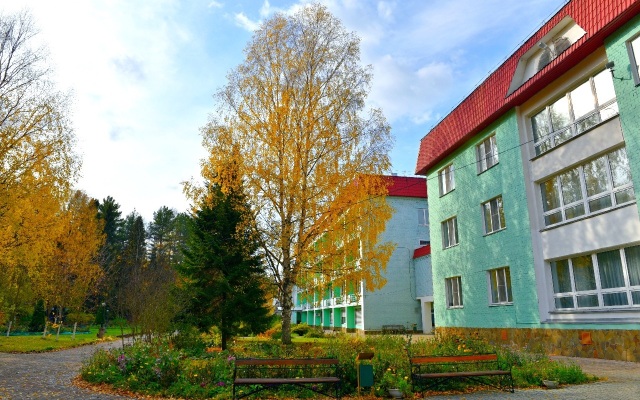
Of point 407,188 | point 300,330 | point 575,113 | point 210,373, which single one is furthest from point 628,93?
point 300,330

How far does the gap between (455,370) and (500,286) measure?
9.77 m

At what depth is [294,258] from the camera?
15.5 m

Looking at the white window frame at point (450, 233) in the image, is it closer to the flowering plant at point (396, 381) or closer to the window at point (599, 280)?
the window at point (599, 280)

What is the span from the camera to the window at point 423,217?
111 feet

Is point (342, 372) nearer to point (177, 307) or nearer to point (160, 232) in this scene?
point (177, 307)

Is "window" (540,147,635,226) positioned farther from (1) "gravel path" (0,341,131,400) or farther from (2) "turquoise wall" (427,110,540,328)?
(1) "gravel path" (0,341,131,400)

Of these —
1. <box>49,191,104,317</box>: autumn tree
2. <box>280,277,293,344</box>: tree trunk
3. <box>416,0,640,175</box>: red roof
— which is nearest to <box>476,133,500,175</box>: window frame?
<box>416,0,640,175</box>: red roof

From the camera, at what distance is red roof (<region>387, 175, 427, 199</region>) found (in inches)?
1300

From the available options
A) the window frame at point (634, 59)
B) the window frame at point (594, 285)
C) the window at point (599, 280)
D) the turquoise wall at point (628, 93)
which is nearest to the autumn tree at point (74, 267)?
the window frame at point (594, 285)

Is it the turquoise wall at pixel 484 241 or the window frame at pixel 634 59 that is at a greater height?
the window frame at pixel 634 59

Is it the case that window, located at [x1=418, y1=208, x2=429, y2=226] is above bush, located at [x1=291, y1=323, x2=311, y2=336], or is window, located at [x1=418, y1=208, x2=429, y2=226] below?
above

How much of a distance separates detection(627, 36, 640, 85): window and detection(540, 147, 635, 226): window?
7.03ft

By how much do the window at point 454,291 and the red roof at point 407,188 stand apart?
1231 centimetres

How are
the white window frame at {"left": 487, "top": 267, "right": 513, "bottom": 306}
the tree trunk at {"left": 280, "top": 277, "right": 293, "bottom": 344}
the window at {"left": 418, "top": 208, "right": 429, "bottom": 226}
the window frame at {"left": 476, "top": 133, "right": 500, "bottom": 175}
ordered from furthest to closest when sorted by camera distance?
the window at {"left": 418, "top": 208, "right": 429, "bottom": 226}
the window frame at {"left": 476, "top": 133, "right": 500, "bottom": 175}
the white window frame at {"left": 487, "top": 267, "right": 513, "bottom": 306}
the tree trunk at {"left": 280, "top": 277, "right": 293, "bottom": 344}
